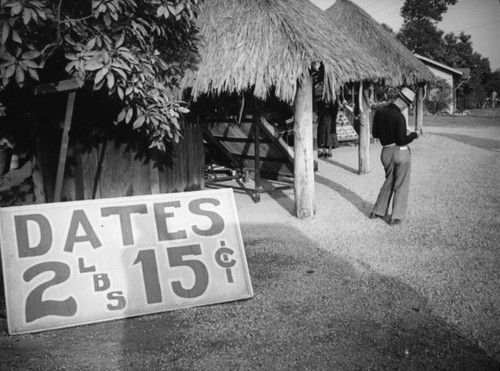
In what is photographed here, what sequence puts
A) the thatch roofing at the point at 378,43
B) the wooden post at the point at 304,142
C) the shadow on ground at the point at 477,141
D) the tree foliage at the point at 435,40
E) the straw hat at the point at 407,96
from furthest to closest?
the tree foliage at the point at 435,40
the shadow on ground at the point at 477,141
the thatch roofing at the point at 378,43
the wooden post at the point at 304,142
the straw hat at the point at 407,96

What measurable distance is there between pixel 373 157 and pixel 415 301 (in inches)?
383

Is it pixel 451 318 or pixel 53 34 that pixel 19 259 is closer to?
pixel 53 34

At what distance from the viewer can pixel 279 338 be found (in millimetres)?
3256

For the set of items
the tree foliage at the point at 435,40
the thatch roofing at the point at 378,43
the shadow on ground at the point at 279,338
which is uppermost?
the tree foliage at the point at 435,40

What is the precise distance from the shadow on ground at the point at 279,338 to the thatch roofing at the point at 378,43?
9.23 meters

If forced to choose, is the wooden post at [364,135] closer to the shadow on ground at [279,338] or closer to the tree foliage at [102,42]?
the tree foliage at [102,42]

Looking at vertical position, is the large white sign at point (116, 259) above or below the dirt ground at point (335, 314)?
above

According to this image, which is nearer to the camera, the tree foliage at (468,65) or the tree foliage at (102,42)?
the tree foliage at (102,42)

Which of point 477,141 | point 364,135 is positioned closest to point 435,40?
point 477,141

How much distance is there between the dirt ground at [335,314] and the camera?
2979mm

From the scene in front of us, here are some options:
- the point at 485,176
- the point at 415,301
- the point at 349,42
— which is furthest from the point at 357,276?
the point at 485,176

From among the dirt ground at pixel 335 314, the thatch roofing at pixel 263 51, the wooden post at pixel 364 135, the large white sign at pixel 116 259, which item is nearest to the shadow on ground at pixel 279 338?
the dirt ground at pixel 335 314

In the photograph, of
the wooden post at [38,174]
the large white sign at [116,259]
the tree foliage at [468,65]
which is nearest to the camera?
the large white sign at [116,259]

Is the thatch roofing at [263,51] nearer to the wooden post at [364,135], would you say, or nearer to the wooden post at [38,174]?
the wooden post at [38,174]
